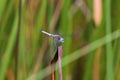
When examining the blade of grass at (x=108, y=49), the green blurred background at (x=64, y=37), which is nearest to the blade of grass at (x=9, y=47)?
the green blurred background at (x=64, y=37)

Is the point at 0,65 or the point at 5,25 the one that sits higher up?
the point at 5,25

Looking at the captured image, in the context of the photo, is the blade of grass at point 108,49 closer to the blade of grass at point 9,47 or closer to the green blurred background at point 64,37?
the green blurred background at point 64,37

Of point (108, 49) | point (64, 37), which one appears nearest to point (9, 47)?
point (64, 37)

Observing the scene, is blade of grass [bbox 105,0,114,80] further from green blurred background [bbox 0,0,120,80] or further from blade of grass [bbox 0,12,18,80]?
blade of grass [bbox 0,12,18,80]

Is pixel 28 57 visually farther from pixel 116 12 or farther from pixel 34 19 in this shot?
pixel 116 12

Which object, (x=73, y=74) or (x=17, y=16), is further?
(x=73, y=74)

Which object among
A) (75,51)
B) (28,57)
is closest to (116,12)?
(75,51)

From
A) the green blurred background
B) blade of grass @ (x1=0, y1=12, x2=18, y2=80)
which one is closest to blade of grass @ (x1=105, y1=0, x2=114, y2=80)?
the green blurred background

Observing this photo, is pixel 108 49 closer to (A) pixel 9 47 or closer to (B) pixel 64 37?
(B) pixel 64 37
